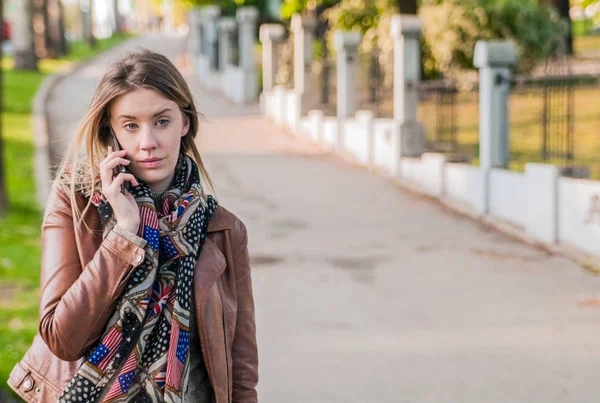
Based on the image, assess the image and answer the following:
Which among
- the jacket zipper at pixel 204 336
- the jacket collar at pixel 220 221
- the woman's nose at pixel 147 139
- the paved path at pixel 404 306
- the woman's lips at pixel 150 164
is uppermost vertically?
the woman's nose at pixel 147 139

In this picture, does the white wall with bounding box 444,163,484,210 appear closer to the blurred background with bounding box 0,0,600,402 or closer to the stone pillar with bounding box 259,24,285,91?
the blurred background with bounding box 0,0,600,402

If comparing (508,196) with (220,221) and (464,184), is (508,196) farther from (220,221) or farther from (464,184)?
(220,221)

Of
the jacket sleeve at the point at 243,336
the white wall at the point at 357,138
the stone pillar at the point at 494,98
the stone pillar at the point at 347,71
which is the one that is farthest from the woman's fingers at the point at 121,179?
the stone pillar at the point at 347,71

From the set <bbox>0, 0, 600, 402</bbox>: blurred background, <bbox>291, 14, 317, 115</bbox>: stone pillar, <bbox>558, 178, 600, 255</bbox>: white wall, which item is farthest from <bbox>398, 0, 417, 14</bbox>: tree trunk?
<bbox>558, 178, 600, 255</bbox>: white wall

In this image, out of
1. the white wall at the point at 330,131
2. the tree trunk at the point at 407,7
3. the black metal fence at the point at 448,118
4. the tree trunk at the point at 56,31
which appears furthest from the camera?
the tree trunk at the point at 56,31

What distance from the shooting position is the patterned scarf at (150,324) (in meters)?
2.59

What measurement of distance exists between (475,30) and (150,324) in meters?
18.4

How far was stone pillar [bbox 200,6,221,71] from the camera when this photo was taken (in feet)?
109

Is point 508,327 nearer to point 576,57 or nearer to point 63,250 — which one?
point 63,250

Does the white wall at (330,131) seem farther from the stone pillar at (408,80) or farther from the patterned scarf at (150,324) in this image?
the patterned scarf at (150,324)

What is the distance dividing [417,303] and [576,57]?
20252mm

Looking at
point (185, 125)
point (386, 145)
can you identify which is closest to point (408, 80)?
point (386, 145)

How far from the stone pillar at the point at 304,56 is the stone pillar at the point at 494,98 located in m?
9.82

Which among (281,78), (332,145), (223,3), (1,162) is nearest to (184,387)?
(1,162)
